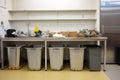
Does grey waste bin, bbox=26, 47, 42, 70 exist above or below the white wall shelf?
below

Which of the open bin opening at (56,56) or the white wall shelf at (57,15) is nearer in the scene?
the open bin opening at (56,56)

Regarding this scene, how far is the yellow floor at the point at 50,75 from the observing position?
411cm

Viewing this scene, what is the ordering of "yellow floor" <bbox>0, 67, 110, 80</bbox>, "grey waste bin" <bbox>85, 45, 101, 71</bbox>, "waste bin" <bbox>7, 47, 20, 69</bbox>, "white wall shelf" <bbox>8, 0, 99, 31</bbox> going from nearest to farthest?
"yellow floor" <bbox>0, 67, 110, 80</bbox> < "grey waste bin" <bbox>85, 45, 101, 71</bbox> < "waste bin" <bbox>7, 47, 20, 69</bbox> < "white wall shelf" <bbox>8, 0, 99, 31</bbox>

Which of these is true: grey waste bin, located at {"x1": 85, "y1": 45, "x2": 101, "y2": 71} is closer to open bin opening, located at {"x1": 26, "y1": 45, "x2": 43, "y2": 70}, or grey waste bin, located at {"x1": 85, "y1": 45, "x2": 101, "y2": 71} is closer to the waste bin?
open bin opening, located at {"x1": 26, "y1": 45, "x2": 43, "y2": 70}

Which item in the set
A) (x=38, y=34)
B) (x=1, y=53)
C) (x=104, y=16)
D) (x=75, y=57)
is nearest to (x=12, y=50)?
(x=1, y=53)

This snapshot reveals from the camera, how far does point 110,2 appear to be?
5809mm

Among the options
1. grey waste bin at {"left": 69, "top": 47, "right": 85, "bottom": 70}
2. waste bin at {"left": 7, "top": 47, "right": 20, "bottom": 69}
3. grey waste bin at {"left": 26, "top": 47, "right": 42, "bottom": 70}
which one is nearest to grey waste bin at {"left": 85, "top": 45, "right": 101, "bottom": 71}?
grey waste bin at {"left": 69, "top": 47, "right": 85, "bottom": 70}

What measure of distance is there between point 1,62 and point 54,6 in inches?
97.6

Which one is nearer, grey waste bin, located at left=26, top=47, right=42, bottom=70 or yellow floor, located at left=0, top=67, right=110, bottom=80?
yellow floor, located at left=0, top=67, right=110, bottom=80

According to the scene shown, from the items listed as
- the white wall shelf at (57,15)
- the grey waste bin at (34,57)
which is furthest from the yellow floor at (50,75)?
the white wall shelf at (57,15)

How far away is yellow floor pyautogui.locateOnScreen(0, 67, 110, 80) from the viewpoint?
4113 mm

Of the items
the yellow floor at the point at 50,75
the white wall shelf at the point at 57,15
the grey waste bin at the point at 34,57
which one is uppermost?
the white wall shelf at the point at 57,15

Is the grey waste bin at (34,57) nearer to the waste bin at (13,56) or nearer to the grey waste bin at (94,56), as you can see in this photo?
the waste bin at (13,56)

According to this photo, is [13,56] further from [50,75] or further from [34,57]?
[50,75]
